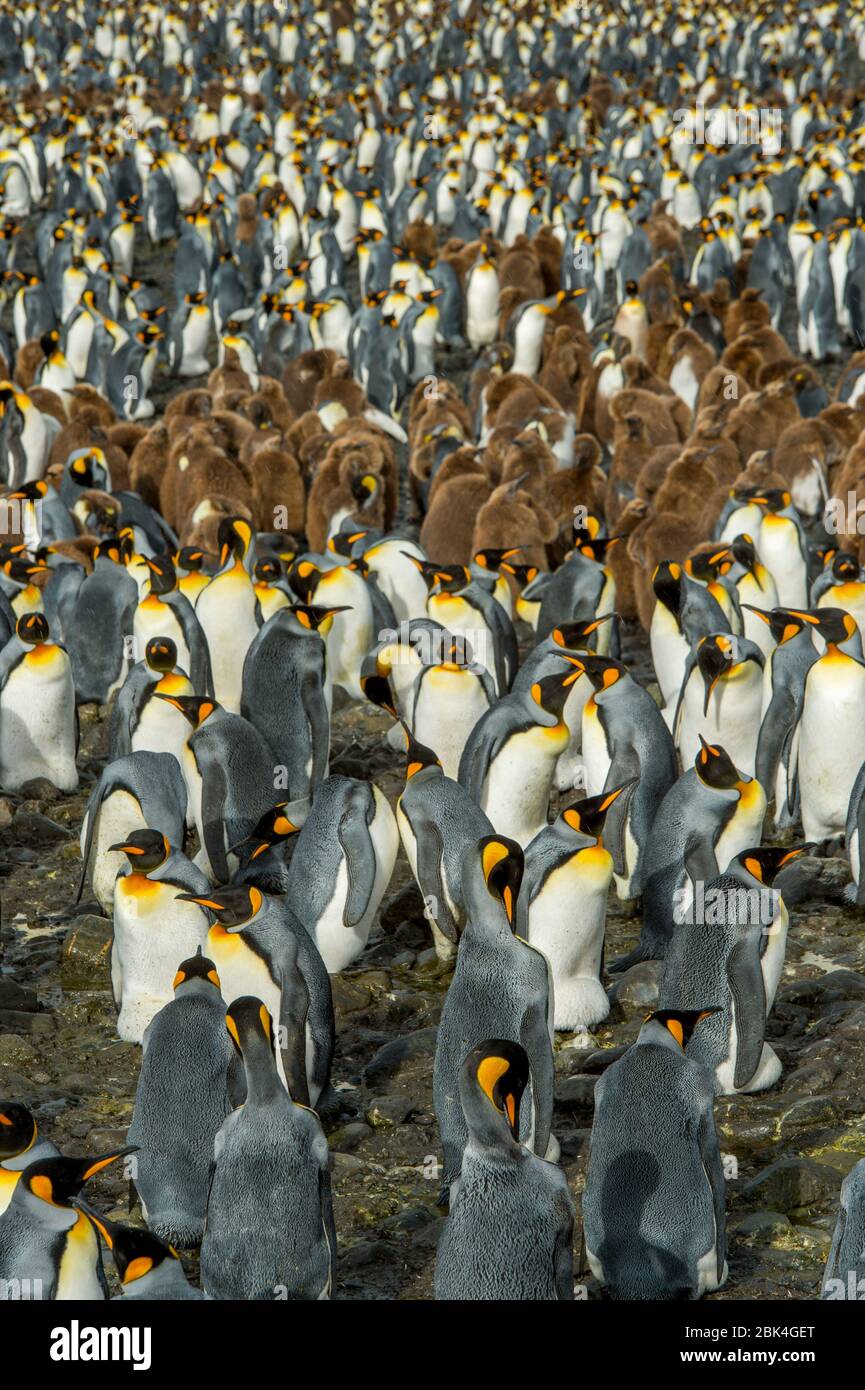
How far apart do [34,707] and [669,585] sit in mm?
2723

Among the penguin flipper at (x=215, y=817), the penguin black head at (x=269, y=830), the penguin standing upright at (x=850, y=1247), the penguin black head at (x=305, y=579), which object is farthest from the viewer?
the penguin black head at (x=305, y=579)

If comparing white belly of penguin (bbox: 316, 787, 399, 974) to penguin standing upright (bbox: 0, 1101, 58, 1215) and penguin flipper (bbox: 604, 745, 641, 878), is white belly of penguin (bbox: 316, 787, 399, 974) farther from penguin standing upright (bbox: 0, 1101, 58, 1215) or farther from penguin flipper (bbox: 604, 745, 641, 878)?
penguin standing upright (bbox: 0, 1101, 58, 1215)

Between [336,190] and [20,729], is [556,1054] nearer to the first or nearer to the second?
[20,729]

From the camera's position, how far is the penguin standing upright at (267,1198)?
3840mm

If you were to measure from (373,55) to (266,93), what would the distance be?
11.5ft

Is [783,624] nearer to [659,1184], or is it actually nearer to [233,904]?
[233,904]

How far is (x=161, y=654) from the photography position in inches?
269

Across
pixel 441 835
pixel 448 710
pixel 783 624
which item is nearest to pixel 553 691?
pixel 441 835

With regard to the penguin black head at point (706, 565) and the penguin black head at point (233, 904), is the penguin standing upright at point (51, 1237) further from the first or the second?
the penguin black head at point (706, 565)

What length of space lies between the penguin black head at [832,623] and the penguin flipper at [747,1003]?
6.78ft

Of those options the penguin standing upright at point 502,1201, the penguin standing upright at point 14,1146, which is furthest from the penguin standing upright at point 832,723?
the penguin standing upright at point 14,1146

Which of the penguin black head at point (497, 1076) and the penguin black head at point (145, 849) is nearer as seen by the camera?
the penguin black head at point (497, 1076)
